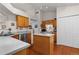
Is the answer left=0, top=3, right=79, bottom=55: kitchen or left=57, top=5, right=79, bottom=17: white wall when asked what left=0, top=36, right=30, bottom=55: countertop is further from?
left=57, top=5, right=79, bottom=17: white wall

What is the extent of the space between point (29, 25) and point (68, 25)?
1.92 ft

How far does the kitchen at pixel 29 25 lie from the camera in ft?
4.24

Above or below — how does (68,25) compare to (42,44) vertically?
above

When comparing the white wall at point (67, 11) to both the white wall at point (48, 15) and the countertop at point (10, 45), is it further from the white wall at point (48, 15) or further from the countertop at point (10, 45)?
the countertop at point (10, 45)

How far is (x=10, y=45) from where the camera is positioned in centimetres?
129

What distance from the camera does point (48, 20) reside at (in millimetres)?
1396

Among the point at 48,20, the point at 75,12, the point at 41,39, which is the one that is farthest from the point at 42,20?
the point at 75,12

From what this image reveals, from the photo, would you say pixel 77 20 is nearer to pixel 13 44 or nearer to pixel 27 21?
pixel 27 21

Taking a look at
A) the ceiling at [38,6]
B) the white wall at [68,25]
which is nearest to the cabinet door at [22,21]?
the ceiling at [38,6]

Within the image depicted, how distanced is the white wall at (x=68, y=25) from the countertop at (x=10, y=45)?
0.55m

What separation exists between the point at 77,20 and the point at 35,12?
24.7 inches

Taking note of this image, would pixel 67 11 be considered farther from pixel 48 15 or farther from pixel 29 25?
pixel 29 25

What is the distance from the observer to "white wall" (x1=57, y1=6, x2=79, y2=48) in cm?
130

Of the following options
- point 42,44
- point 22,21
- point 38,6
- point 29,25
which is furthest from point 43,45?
point 38,6
